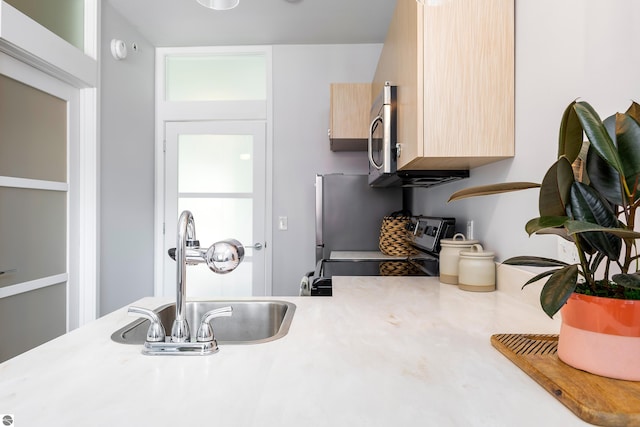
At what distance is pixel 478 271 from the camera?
1.33 meters

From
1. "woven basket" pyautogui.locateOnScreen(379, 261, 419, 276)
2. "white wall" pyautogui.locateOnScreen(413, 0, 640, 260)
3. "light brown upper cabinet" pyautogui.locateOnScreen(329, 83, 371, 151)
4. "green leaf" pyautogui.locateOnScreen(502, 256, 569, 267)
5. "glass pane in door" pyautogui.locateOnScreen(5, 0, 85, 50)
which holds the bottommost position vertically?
"woven basket" pyautogui.locateOnScreen(379, 261, 419, 276)

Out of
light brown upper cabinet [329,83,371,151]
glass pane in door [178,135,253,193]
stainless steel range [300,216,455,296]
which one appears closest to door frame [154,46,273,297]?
glass pane in door [178,135,253,193]

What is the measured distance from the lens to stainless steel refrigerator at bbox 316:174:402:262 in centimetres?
273

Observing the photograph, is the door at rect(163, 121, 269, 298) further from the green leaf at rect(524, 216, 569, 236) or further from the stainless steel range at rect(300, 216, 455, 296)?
the green leaf at rect(524, 216, 569, 236)

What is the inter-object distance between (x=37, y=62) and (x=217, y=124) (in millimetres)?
1298

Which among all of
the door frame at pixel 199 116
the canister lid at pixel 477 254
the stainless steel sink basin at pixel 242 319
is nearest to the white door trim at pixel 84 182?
the door frame at pixel 199 116

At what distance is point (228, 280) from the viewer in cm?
310

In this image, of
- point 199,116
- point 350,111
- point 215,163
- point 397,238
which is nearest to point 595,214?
point 397,238

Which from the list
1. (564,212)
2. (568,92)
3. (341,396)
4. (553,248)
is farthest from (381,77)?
(341,396)

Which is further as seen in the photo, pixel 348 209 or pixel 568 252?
pixel 348 209

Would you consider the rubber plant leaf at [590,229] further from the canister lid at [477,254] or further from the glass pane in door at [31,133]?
the glass pane in door at [31,133]

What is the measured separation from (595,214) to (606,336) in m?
0.19

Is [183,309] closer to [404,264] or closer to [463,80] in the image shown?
[463,80]

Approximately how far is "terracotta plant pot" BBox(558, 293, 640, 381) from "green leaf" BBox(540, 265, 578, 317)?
6 centimetres
